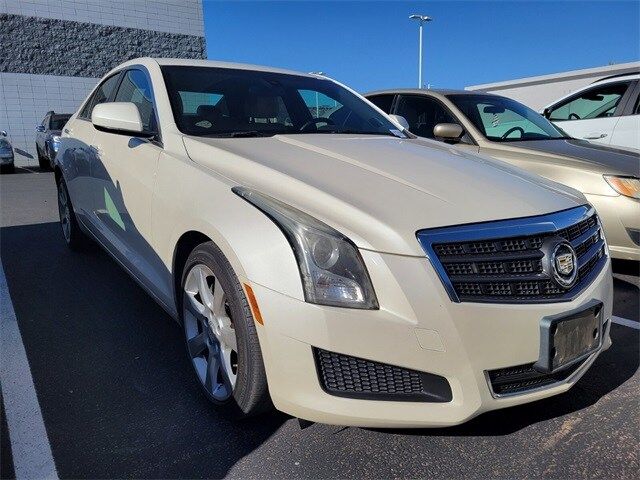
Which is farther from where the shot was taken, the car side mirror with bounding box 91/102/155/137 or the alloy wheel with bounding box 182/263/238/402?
the car side mirror with bounding box 91/102/155/137

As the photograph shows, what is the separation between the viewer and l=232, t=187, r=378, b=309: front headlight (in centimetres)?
167

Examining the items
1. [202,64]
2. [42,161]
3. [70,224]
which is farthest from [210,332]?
[42,161]

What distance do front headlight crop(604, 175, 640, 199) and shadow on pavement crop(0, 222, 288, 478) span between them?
124 inches

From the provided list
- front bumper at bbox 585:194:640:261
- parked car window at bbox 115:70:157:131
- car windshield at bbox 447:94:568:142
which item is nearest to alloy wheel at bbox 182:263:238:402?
parked car window at bbox 115:70:157:131

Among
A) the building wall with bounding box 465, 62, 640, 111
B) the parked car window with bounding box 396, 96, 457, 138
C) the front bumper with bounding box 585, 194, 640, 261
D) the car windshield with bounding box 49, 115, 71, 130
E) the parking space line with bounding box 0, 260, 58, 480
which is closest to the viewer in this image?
the parking space line with bounding box 0, 260, 58, 480

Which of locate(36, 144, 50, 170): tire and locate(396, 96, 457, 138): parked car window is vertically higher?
locate(396, 96, 457, 138): parked car window

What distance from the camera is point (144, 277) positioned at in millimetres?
2797

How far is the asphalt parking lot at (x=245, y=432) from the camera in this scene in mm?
1896

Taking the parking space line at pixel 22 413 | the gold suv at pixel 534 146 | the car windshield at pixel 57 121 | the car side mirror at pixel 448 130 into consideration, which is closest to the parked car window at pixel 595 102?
the gold suv at pixel 534 146

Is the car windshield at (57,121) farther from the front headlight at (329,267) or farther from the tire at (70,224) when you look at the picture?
the front headlight at (329,267)

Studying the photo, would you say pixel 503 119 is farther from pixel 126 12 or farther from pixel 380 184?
pixel 126 12

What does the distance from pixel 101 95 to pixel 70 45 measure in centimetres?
1542

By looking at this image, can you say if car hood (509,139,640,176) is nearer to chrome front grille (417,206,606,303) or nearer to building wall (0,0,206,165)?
chrome front grille (417,206,606,303)

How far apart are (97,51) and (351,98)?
55.5 ft
